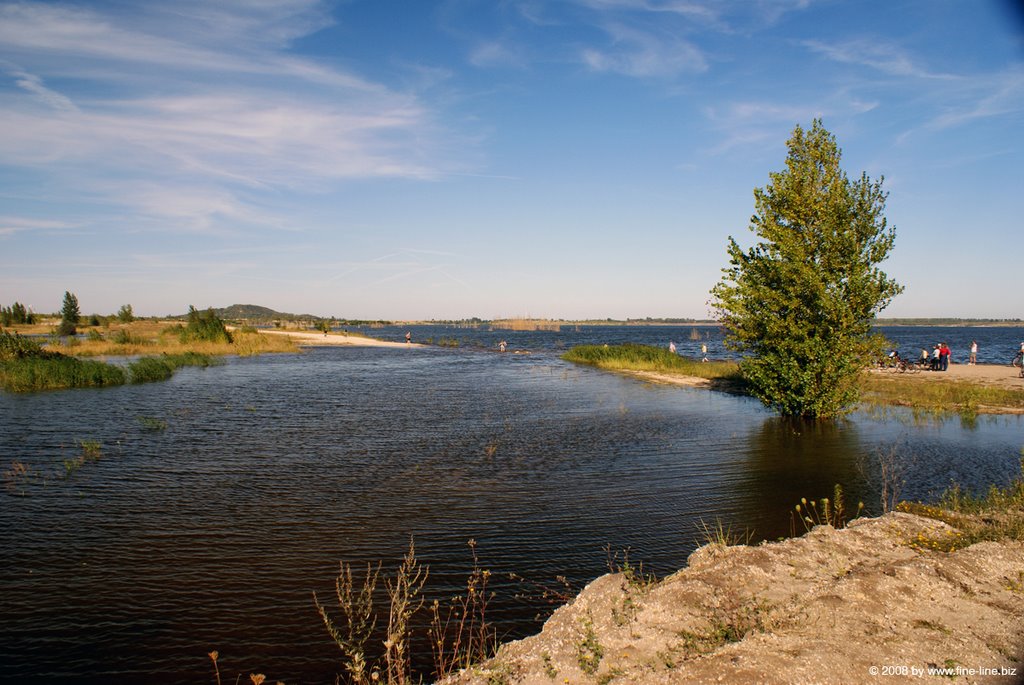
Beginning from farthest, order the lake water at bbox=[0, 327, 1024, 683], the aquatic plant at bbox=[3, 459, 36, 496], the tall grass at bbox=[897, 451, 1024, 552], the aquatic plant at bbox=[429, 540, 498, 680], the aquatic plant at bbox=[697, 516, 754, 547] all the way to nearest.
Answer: the aquatic plant at bbox=[3, 459, 36, 496]
the aquatic plant at bbox=[697, 516, 754, 547]
the tall grass at bbox=[897, 451, 1024, 552]
the lake water at bbox=[0, 327, 1024, 683]
the aquatic plant at bbox=[429, 540, 498, 680]

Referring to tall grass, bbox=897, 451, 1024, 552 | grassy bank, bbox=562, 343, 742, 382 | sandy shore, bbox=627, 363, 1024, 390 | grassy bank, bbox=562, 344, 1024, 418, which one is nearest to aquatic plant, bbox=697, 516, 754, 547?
tall grass, bbox=897, 451, 1024, 552

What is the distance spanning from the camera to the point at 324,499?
13.7 metres

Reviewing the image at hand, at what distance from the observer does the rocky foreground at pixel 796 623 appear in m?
5.65

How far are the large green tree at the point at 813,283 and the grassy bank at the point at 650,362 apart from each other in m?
15.8

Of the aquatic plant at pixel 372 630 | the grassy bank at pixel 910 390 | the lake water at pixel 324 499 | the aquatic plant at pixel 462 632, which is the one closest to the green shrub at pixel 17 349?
the lake water at pixel 324 499

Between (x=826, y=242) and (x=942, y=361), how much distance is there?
86.5 ft

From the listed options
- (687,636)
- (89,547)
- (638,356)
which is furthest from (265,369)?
(687,636)

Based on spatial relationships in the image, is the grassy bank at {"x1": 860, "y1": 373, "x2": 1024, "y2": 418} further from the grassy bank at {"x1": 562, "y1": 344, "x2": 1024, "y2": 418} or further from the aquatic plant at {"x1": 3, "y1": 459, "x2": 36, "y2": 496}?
the aquatic plant at {"x1": 3, "y1": 459, "x2": 36, "y2": 496}

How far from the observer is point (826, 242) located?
819 inches

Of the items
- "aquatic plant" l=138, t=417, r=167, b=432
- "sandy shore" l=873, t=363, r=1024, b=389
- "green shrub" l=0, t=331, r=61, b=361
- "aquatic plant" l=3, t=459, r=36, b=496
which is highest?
"green shrub" l=0, t=331, r=61, b=361

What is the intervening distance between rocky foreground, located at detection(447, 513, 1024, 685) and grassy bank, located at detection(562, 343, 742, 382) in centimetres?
3051

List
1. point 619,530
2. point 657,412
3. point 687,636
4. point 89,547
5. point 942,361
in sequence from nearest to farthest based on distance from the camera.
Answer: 1. point 687,636
2. point 89,547
3. point 619,530
4. point 657,412
5. point 942,361

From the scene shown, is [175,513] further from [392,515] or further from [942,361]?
[942,361]

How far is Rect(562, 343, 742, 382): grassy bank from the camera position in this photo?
41.6m
